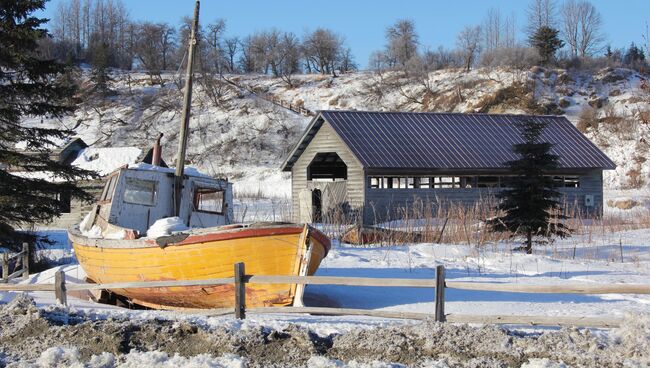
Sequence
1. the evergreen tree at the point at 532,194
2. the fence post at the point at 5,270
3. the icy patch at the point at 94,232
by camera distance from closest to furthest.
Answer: the icy patch at the point at 94,232 < the fence post at the point at 5,270 < the evergreen tree at the point at 532,194

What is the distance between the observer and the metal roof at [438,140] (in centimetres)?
3105

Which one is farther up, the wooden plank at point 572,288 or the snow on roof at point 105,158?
the snow on roof at point 105,158

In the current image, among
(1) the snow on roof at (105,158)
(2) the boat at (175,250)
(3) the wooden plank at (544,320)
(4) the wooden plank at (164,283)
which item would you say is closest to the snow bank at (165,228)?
(2) the boat at (175,250)

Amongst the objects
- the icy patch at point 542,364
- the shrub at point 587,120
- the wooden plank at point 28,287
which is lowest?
the icy patch at point 542,364

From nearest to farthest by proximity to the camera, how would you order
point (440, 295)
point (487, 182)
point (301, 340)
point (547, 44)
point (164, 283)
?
point (301, 340)
point (440, 295)
point (164, 283)
point (487, 182)
point (547, 44)

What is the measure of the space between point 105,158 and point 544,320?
34.1 meters

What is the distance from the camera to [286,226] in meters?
11.2

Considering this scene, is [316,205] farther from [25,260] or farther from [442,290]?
[442,290]

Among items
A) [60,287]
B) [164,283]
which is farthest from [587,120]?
[60,287]

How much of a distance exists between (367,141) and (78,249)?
62.2 feet

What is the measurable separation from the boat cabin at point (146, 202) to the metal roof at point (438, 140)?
14723 mm

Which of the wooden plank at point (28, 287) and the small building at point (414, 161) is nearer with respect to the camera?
the wooden plank at point (28, 287)

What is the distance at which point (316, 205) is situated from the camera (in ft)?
111

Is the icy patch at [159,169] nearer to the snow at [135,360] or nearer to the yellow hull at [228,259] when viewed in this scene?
the yellow hull at [228,259]
